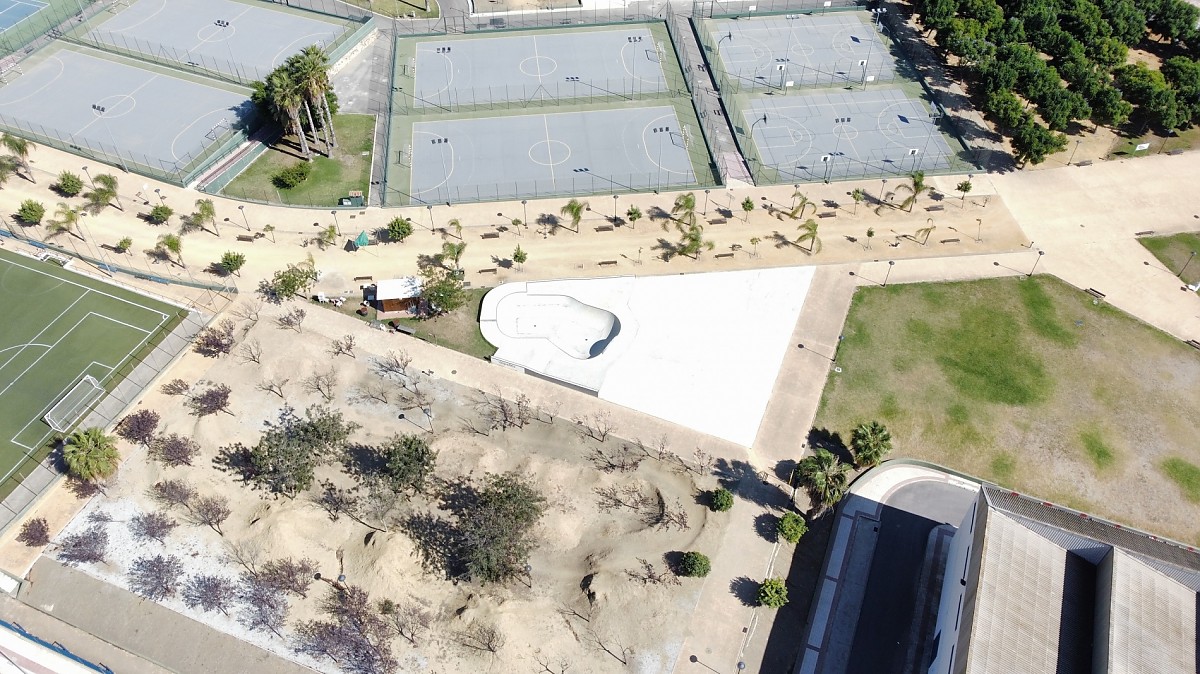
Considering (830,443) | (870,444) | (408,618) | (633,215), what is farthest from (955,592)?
(633,215)

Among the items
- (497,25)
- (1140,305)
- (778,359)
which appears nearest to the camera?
(778,359)

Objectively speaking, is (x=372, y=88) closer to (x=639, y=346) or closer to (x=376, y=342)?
(x=376, y=342)

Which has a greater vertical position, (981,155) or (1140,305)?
(981,155)

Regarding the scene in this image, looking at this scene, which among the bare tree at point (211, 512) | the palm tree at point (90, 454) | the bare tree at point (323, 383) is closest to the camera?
the palm tree at point (90, 454)

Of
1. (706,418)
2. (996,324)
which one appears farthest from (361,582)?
(996,324)

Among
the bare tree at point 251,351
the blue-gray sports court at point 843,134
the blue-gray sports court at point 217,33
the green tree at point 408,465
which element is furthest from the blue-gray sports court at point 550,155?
the green tree at point 408,465

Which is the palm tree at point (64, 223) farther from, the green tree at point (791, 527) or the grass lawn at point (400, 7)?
the green tree at point (791, 527)

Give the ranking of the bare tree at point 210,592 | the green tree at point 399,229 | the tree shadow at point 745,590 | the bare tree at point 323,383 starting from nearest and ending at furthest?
the bare tree at point 210,592 → the tree shadow at point 745,590 → the bare tree at point 323,383 → the green tree at point 399,229
